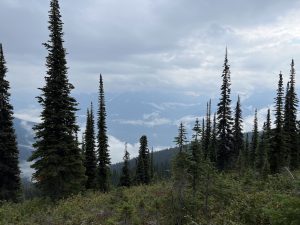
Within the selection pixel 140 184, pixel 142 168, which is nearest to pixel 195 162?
pixel 140 184

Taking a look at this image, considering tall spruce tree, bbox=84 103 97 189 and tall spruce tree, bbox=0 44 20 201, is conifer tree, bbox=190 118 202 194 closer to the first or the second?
tall spruce tree, bbox=0 44 20 201

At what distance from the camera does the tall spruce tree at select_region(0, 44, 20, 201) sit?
3541 cm

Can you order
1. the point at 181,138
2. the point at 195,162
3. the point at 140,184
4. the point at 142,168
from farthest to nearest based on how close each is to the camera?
the point at 142,168 → the point at 140,184 → the point at 181,138 → the point at 195,162

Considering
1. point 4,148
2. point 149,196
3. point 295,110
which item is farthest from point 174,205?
point 295,110

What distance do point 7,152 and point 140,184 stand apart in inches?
545

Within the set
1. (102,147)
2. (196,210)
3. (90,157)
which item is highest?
(102,147)

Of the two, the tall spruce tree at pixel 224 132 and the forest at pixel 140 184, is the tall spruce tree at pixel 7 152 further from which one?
A: the tall spruce tree at pixel 224 132

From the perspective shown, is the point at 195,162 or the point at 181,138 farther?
the point at 181,138

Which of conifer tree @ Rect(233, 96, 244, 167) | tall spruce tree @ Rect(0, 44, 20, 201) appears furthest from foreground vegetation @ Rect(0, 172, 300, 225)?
conifer tree @ Rect(233, 96, 244, 167)

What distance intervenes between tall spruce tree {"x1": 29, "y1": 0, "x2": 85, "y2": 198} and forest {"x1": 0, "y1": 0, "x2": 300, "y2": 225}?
0.08m

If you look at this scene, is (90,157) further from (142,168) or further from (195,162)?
(195,162)

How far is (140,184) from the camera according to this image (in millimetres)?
35031

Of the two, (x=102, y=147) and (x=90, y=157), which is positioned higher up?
(x=102, y=147)

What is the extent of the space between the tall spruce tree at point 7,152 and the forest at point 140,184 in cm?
10
